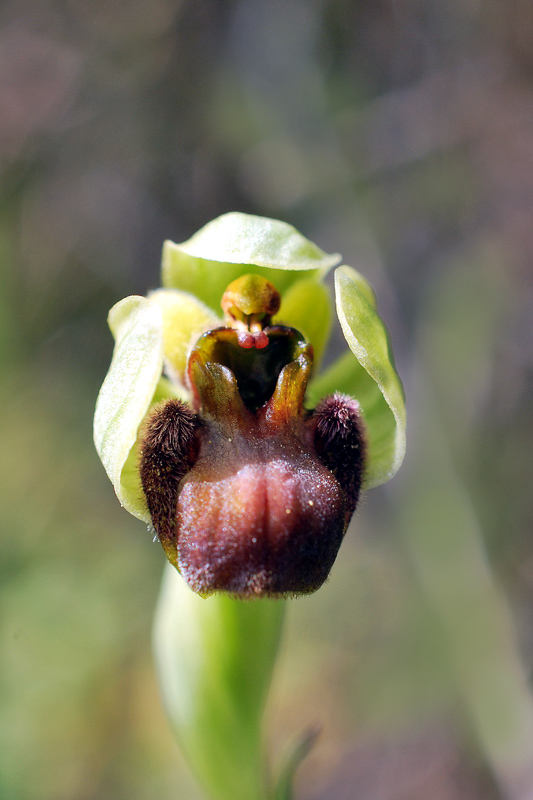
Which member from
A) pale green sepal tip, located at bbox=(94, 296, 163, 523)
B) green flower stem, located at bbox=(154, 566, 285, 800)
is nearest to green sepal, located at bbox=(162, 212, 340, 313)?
pale green sepal tip, located at bbox=(94, 296, 163, 523)

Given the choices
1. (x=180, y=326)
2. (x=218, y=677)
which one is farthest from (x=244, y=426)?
(x=218, y=677)

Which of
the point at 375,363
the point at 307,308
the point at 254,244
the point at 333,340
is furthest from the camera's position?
the point at 333,340

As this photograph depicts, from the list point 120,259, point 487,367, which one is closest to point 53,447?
point 120,259

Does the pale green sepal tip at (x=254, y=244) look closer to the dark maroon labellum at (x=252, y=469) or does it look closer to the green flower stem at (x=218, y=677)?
the dark maroon labellum at (x=252, y=469)

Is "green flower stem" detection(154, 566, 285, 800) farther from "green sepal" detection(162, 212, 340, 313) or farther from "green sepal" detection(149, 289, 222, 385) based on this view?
"green sepal" detection(162, 212, 340, 313)

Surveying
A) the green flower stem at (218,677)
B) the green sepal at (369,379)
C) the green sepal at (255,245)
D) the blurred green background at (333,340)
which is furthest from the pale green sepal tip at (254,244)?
the blurred green background at (333,340)

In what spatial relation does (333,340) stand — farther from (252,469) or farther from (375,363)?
(252,469)
